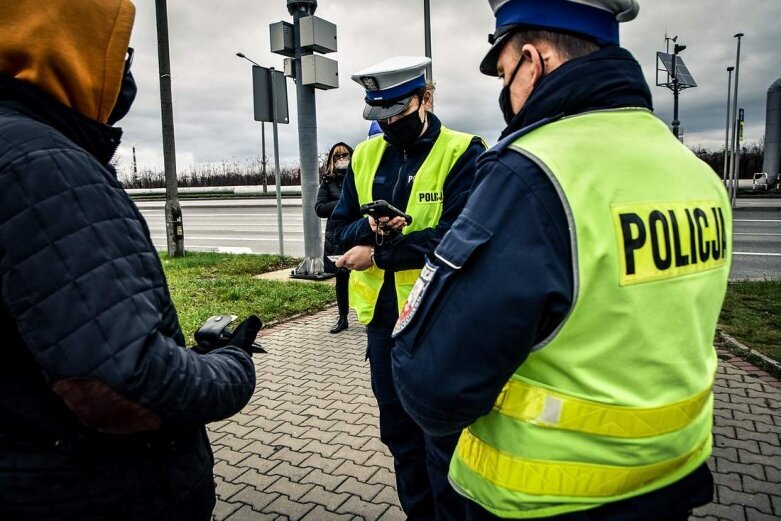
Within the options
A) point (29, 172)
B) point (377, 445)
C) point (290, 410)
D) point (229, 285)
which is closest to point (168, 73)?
point (229, 285)

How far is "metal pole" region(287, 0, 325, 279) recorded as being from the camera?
8.31 metres

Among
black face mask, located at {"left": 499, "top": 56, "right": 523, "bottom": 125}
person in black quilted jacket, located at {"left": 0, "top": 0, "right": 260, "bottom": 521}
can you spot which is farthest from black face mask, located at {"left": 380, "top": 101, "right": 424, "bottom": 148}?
person in black quilted jacket, located at {"left": 0, "top": 0, "right": 260, "bottom": 521}

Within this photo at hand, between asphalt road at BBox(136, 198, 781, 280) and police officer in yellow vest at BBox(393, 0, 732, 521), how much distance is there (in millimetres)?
8864

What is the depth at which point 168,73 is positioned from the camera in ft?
38.2

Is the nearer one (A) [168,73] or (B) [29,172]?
(B) [29,172]

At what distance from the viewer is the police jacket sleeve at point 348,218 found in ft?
9.39

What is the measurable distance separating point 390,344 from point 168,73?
35.4 ft

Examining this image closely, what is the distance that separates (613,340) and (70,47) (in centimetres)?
129

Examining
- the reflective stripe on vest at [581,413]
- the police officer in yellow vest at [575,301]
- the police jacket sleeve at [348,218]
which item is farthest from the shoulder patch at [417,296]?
the police jacket sleeve at [348,218]

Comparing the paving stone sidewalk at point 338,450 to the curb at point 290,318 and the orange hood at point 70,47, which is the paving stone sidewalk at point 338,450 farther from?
the orange hood at point 70,47

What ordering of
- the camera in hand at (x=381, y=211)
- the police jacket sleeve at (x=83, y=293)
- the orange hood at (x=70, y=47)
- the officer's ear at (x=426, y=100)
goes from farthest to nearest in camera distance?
the officer's ear at (x=426, y=100) → the camera in hand at (x=381, y=211) → the orange hood at (x=70, y=47) → the police jacket sleeve at (x=83, y=293)

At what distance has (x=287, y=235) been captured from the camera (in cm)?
1619

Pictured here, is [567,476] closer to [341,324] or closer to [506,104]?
[506,104]

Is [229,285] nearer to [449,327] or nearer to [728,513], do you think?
[728,513]
